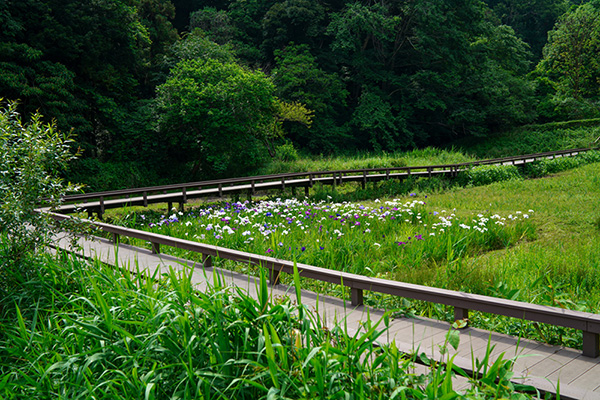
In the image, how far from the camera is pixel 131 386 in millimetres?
3549

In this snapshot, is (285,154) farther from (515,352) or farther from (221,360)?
(221,360)

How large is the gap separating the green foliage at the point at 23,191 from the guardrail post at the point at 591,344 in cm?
626

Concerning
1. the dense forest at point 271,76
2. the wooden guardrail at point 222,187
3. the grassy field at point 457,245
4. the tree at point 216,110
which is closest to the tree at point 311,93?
the dense forest at point 271,76

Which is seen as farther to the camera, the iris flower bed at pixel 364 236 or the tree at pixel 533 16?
the tree at pixel 533 16

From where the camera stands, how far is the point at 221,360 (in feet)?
11.7

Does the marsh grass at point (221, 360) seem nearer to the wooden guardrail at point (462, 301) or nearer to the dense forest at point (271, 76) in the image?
the wooden guardrail at point (462, 301)

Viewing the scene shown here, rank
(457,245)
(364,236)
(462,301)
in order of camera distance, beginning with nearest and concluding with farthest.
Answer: (462,301) → (457,245) → (364,236)

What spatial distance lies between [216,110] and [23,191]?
1918 centimetres

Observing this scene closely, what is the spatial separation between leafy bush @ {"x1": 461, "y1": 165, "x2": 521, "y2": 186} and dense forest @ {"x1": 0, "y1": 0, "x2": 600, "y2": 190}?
448 inches

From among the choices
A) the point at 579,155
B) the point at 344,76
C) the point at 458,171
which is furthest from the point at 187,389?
the point at 344,76

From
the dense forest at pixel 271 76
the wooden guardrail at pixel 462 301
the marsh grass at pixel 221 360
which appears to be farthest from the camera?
the dense forest at pixel 271 76

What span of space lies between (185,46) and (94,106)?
6432mm

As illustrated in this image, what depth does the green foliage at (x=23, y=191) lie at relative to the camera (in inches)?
238

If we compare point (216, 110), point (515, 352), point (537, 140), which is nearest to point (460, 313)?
point (515, 352)
